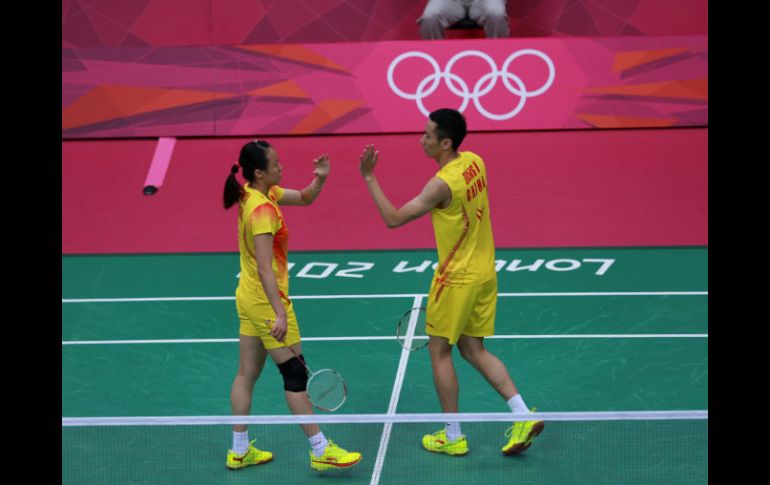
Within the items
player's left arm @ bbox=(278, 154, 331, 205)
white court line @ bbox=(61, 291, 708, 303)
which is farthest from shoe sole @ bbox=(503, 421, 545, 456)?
white court line @ bbox=(61, 291, 708, 303)

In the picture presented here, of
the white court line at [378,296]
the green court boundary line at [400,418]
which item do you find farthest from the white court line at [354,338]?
the green court boundary line at [400,418]

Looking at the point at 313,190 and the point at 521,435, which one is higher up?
the point at 313,190

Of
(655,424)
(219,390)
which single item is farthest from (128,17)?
(655,424)

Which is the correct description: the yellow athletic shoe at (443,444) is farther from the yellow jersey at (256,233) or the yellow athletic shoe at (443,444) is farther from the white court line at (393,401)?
the yellow jersey at (256,233)

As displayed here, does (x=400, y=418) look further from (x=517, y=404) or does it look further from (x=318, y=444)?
(x=517, y=404)

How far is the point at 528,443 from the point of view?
5.21 metres

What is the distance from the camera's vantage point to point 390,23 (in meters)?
12.8

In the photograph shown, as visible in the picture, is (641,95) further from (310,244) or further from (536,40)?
(310,244)

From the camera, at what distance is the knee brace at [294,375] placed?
5.14m

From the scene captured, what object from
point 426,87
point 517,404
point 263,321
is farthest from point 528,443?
point 426,87

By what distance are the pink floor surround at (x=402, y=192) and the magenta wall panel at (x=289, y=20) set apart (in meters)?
2.72

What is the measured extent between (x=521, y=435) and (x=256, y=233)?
173cm

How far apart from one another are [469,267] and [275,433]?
58.6 inches

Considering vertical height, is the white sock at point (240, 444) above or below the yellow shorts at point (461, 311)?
below
